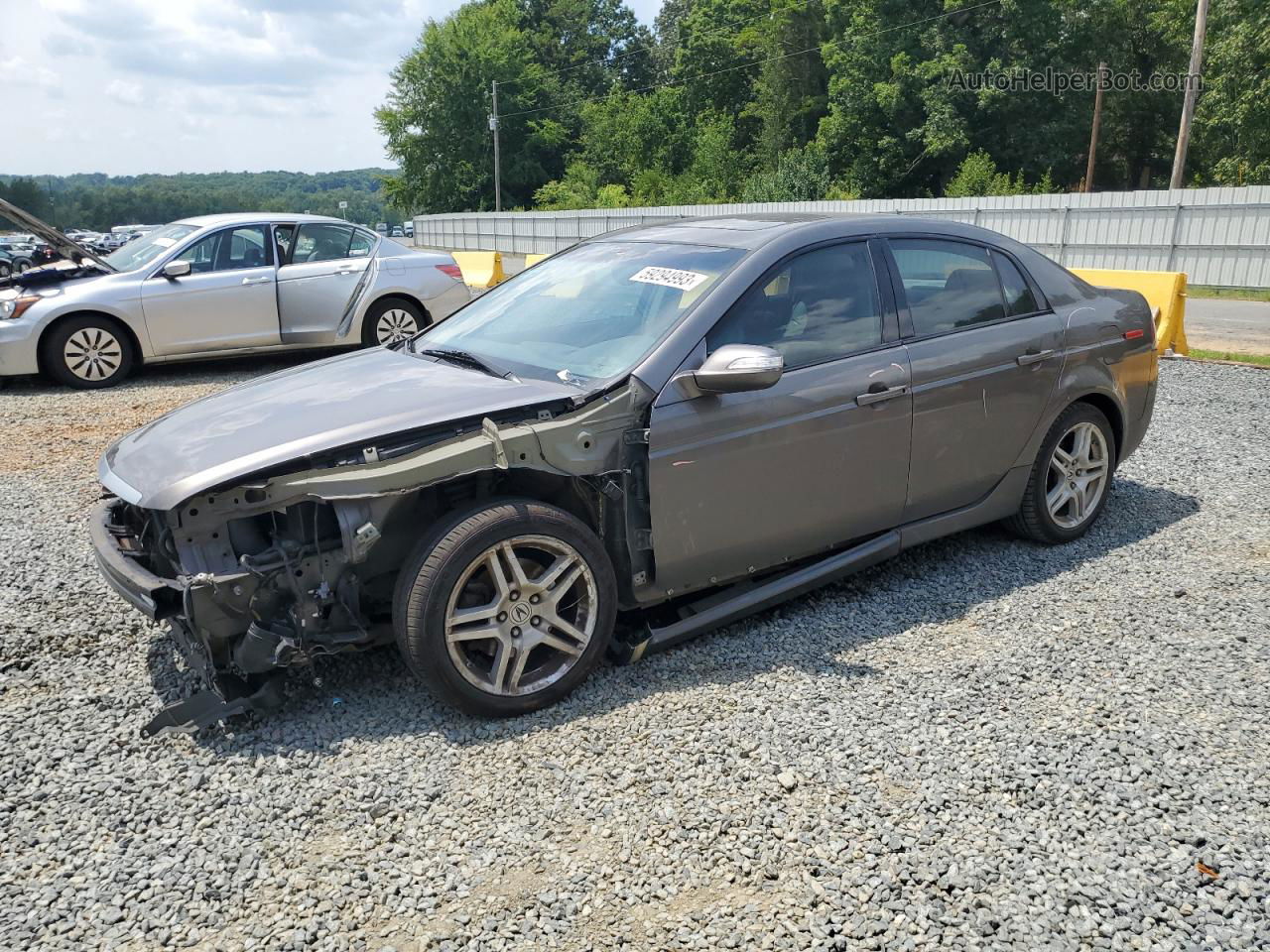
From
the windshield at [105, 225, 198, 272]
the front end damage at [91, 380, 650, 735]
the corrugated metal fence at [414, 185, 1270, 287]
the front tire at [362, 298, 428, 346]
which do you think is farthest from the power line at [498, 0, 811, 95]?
the front end damage at [91, 380, 650, 735]

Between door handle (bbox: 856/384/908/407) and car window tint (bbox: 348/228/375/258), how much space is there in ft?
25.8

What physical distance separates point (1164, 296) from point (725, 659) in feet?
30.9

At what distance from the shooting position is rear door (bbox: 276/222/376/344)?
10.2m

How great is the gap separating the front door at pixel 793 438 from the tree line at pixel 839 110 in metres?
34.5

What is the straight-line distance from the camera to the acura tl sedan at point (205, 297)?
945 cm

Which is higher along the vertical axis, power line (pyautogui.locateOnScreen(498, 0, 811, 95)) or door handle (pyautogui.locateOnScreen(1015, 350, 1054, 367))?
power line (pyautogui.locateOnScreen(498, 0, 811, 95))

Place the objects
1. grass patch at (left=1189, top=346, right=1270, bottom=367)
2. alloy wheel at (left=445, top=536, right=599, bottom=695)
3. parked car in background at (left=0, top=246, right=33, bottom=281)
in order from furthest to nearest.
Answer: parked car in background at (left=0, top=246, right=33, bottom=281), grass patch at (left=1189, top=346, right=1270, bottom=367), alloy wheel at (left=445, top=536, right=599, bottom=695)

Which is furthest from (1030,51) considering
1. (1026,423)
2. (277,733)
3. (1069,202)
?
(277,733)

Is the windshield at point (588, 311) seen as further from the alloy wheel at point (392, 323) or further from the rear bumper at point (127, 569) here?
the alloy wheel at point (392, 323)

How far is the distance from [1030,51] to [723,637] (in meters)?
47.4

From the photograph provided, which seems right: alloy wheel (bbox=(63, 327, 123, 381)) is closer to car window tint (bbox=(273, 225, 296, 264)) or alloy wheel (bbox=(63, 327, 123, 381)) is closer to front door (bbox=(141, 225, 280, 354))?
front door (bbox=(141, 225, 280, 354))

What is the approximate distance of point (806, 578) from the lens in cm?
414

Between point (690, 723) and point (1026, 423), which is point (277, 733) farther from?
point (1026, 423)

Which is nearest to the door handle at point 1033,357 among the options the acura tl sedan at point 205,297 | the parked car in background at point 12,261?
the acura tl sedan at point 205,297
